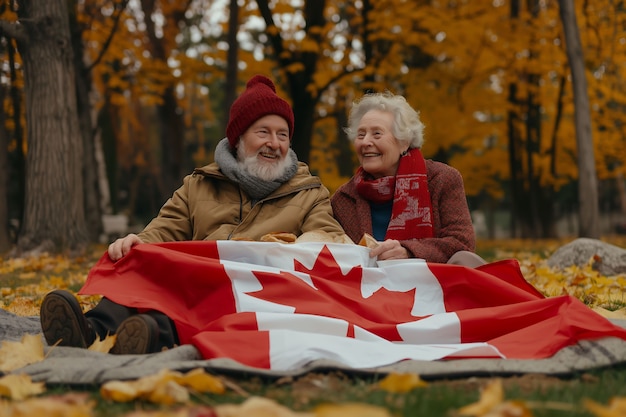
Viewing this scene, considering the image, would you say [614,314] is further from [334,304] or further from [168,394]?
[168,394]

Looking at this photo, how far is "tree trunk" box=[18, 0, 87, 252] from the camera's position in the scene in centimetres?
874

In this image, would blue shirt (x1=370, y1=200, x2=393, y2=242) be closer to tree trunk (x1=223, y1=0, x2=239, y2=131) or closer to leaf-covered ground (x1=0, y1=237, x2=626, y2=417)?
leaf-covered ground (x1=0, y1=237, x2=626, y2=417)

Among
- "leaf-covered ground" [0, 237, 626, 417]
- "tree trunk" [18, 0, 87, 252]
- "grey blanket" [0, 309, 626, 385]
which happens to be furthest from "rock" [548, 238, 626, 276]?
"tree trunk" [18, 0, 87, 252]

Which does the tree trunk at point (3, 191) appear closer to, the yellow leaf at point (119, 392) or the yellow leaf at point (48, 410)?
the yellow leaf at point (119, 392)

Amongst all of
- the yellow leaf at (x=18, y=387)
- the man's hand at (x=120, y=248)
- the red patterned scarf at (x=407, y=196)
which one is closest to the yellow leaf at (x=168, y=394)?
the yellow leaf at (x=18, y=387)

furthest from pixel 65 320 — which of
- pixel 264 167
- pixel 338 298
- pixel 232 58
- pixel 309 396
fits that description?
pixel 232 58

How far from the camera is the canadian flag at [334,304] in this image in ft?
9.77

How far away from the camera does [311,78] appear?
11992 mm

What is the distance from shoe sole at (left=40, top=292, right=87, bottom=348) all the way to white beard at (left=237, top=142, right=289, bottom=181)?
1.38 m

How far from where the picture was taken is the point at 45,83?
347 inches

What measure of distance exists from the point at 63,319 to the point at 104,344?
8.5 inches

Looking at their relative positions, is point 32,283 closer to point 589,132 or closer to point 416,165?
point 416,165

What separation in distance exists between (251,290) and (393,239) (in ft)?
3.66

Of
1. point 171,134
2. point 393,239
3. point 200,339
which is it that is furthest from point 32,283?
point 171,134
